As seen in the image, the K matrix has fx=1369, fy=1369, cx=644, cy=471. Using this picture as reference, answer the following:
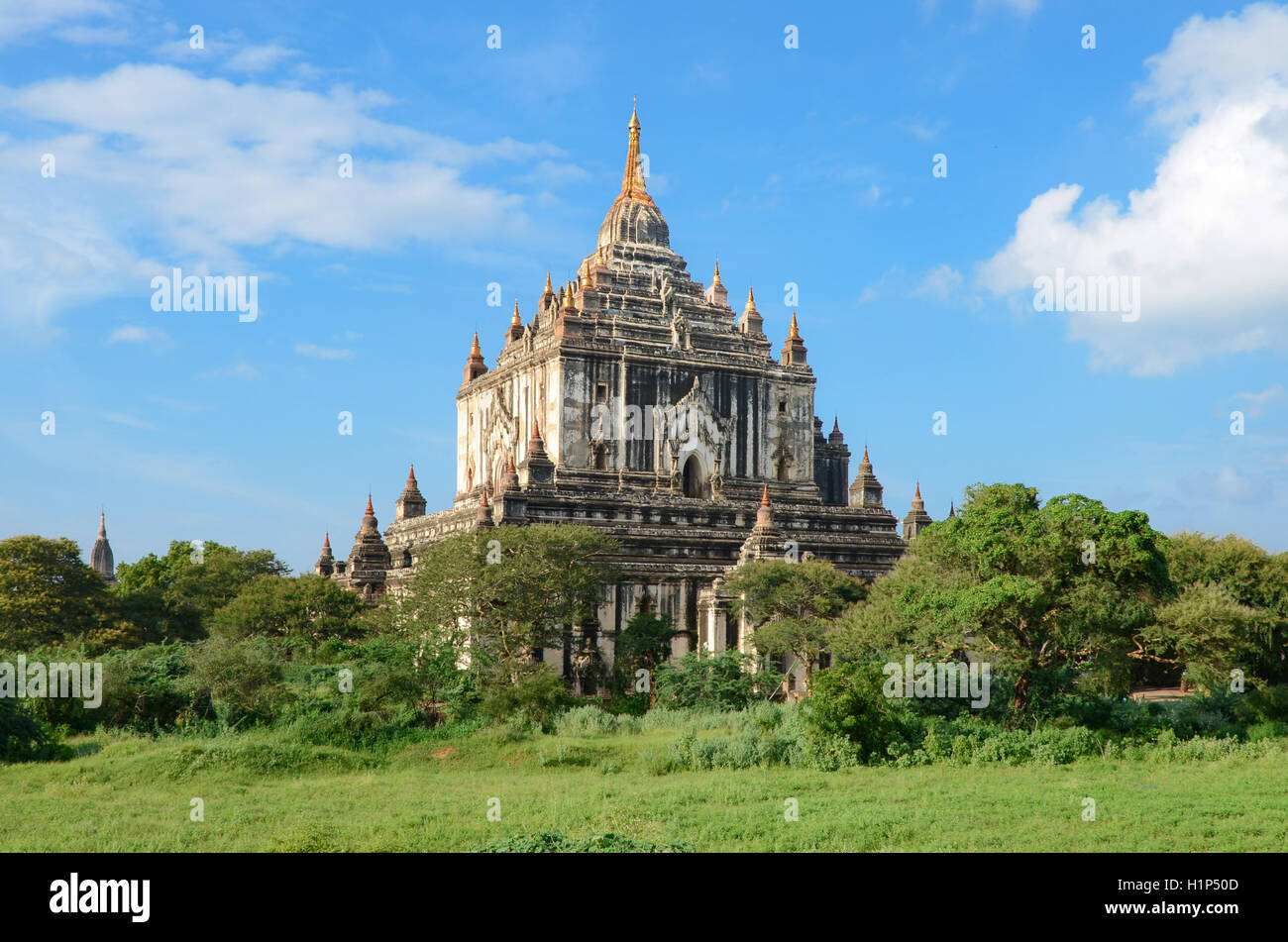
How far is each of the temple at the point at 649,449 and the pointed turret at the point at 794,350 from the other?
0.27 ft

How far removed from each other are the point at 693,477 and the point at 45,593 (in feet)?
87.7

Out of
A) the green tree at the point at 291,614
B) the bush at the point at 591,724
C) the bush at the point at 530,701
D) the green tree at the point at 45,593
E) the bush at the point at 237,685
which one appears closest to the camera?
the bush at the point at 591,724

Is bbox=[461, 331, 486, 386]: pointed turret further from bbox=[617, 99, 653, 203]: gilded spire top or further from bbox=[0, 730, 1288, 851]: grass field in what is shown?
bbox=[0, 730, 1288, 851]: grass field

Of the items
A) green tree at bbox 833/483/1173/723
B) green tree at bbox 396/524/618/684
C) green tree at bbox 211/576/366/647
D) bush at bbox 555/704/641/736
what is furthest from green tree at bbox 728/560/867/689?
green tree at bbox 211/576/366/647

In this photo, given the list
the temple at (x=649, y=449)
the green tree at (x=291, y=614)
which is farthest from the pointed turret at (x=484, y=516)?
the green tree at (x=291, y=614)

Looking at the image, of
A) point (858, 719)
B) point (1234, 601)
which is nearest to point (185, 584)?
point (858, 719)

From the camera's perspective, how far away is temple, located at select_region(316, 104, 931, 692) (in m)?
52.7

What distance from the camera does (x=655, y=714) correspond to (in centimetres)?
3938

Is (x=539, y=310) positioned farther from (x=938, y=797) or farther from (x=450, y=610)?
(x=938, y=797)

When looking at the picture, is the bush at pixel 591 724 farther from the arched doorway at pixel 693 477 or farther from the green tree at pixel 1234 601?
the arched doorway at pixel 693 477

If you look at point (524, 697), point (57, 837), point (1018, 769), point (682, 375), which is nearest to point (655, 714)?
point (524, 697)

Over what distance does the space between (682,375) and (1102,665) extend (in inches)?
1159

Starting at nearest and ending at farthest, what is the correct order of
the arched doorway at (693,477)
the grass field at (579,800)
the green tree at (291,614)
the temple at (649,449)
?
the grass field at (579,800)
the green tree at (291,614)
the temple at (649,449)
the arched doorway at (693,477)

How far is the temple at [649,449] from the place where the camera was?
2076 inches
